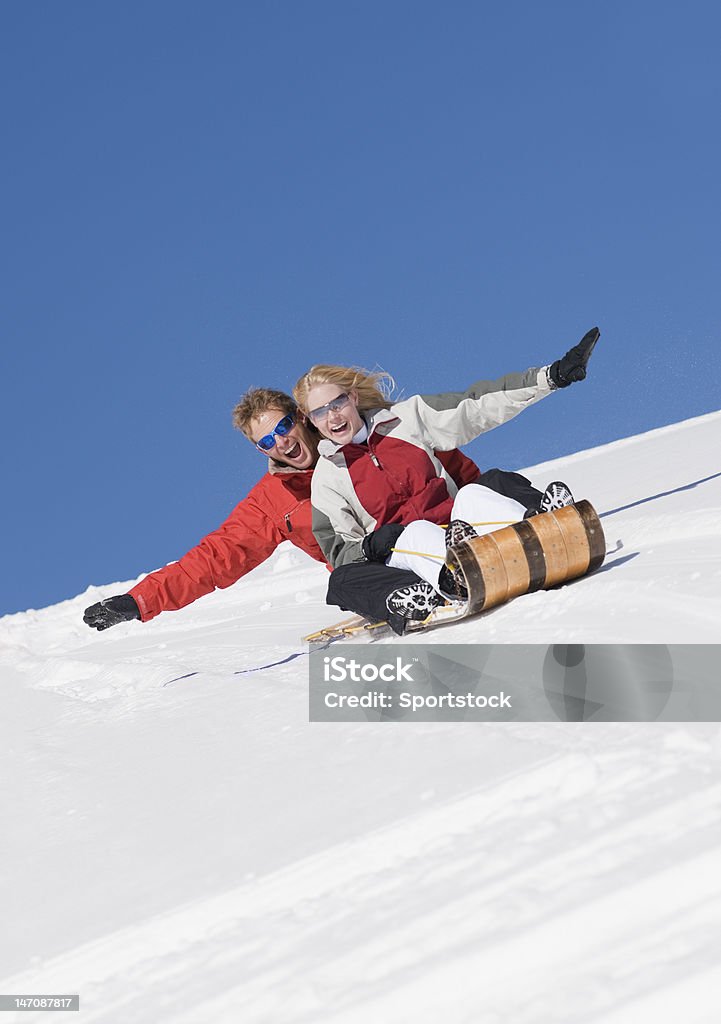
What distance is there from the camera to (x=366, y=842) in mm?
1942

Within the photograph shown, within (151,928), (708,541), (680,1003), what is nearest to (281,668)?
(708,541)

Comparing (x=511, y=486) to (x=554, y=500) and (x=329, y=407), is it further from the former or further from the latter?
(x=329, y=407)

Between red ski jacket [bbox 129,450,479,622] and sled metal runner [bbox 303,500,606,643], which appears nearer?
sled metal runner [bbox 303,500,606,643]

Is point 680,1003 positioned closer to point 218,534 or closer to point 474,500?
point 474,500

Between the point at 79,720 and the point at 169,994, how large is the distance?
7.64ft

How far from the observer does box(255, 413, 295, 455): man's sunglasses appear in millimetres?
4207

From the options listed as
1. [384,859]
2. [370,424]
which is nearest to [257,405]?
[370,424]

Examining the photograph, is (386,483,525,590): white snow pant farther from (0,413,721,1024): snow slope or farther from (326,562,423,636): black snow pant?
(0,413,721,1024): snow slope

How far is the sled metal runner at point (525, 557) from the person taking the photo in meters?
3.47

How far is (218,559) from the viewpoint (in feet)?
14.8

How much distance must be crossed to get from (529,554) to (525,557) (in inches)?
0.7

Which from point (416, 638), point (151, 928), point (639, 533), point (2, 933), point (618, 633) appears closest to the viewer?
point (151, 928)

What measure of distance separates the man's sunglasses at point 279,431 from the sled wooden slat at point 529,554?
1051mm

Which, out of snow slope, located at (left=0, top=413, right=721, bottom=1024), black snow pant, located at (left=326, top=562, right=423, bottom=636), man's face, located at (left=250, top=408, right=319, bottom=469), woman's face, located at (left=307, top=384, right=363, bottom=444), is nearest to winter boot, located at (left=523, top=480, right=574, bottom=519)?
snow slope, located at (left=0, top=413, right=721, bottom=1024)
